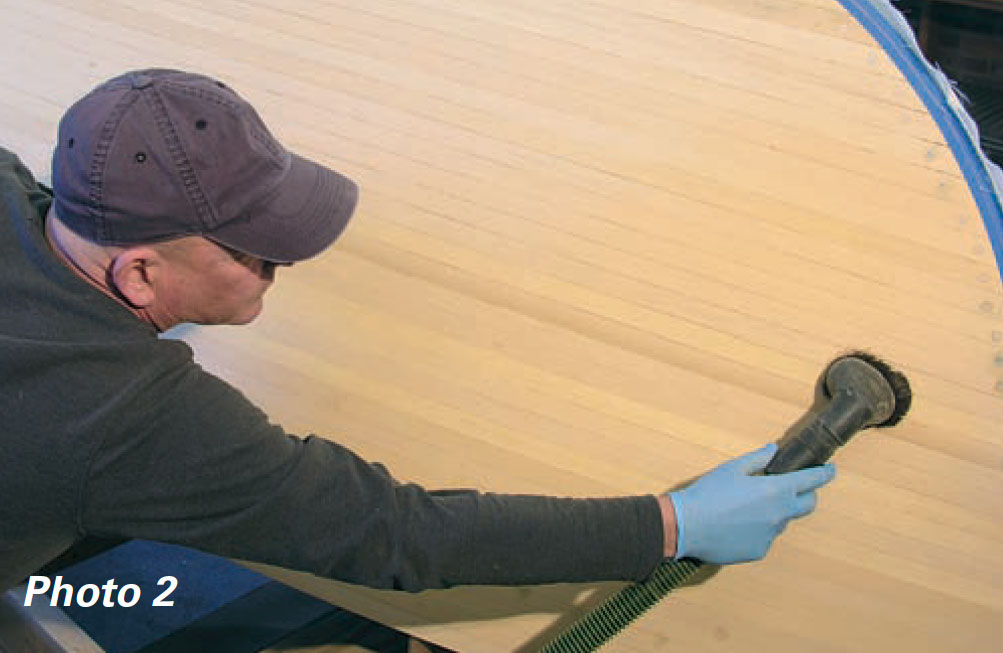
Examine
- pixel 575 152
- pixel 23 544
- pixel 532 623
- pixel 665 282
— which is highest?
pixel 575 152

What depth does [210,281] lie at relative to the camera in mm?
1316

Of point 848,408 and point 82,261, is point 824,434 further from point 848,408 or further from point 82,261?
point 82,261

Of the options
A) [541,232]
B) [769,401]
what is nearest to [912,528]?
[769,401]

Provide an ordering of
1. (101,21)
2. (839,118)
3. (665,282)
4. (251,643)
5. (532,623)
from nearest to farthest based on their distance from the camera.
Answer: (839,118) → (665,282) → (532,623) → (101,21) → (251,643)

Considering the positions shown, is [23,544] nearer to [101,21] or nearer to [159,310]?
[159,310]

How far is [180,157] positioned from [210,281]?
17 cm

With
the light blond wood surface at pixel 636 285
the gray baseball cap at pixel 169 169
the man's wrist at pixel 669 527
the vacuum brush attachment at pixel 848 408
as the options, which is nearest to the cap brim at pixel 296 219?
the gray baseball cap at pixel 169 169

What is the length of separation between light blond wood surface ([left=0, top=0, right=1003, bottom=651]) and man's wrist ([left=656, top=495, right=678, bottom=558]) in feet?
0.41

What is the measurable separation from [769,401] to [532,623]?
1.75ft

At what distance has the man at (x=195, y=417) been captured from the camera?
4.03 ft

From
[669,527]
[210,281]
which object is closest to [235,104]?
[210,281]

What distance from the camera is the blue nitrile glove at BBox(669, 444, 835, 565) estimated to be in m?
1.38

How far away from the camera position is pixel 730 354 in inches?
61.3

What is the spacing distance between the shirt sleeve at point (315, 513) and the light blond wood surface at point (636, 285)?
0.19 ft
